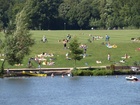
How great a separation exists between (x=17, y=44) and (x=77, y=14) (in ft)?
274

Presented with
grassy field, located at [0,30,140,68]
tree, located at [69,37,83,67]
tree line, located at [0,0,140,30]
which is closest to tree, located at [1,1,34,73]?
grassy field, located at [0,30,140,68]

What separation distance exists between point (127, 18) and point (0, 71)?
255 ft

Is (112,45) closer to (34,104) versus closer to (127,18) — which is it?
(34,104)

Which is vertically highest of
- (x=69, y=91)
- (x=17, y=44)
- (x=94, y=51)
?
(x=17, y=44)

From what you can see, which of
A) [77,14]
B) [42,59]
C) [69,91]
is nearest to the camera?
[69,91]

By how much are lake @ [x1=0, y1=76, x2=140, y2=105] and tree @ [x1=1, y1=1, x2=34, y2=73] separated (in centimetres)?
446

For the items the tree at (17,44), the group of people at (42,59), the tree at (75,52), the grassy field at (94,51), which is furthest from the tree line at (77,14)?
the tree at (17,44)

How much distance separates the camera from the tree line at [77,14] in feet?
531

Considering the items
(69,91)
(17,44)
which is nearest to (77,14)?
(17,44)

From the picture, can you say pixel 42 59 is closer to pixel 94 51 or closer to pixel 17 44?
pixel 17 44

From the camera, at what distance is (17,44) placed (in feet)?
287

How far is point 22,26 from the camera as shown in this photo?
9019 centimetres

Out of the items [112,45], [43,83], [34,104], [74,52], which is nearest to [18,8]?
[112,45]

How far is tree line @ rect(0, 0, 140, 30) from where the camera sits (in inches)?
6375
